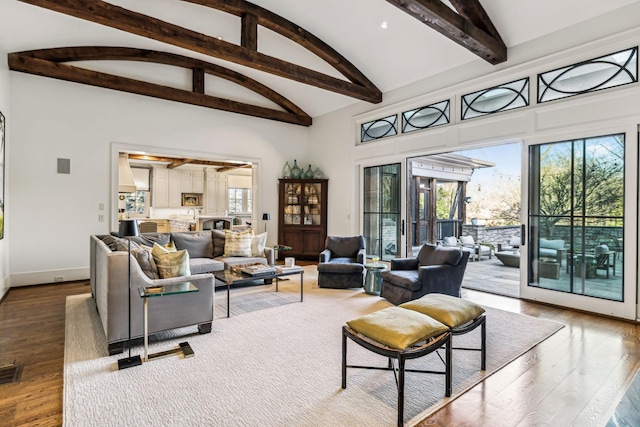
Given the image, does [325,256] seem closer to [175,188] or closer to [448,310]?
[448,310]

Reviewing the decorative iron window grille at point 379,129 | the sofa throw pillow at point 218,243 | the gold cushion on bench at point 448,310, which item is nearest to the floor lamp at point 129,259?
the gold cushion on bench at point 448,310

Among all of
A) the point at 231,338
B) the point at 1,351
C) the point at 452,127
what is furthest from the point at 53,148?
the point at 452,127

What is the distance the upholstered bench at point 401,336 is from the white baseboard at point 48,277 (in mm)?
5280

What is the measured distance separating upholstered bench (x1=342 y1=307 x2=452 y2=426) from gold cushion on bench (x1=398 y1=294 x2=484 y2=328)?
0.14 meters

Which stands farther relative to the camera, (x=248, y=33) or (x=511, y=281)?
(x=511, y=281)

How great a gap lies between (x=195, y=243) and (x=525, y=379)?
4.65 m

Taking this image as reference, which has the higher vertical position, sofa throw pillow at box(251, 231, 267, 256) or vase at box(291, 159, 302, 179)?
vase at box(291, 159, 302, 179)

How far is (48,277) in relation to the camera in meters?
5.35

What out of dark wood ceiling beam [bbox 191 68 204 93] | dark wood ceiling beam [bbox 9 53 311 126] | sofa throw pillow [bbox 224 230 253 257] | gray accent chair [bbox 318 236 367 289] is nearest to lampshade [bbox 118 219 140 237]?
sofa throw pillow [bbox 224 230 253 257]

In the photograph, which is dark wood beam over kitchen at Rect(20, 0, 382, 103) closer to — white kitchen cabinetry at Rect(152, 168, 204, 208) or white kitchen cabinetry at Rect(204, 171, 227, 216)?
white kitchen cabinetry at Rect(204, 171, 227, 216)

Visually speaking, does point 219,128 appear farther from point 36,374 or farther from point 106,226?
point 36,374

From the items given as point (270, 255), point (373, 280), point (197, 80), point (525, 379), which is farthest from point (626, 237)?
point (197, 80)

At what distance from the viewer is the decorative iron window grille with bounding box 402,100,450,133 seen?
5.58m

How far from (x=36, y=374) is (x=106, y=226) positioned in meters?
3.76
